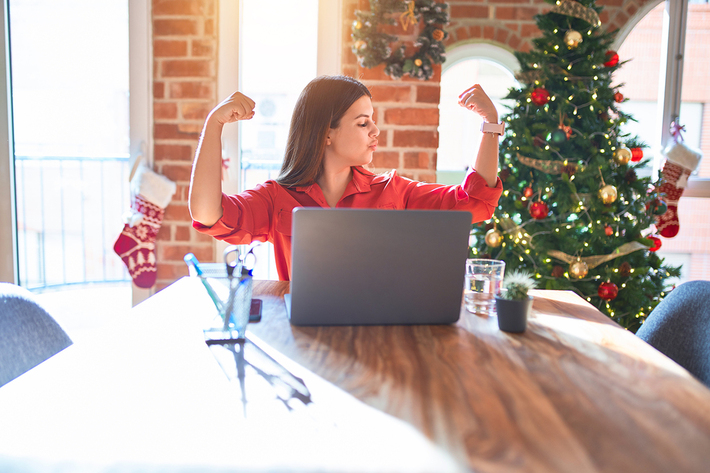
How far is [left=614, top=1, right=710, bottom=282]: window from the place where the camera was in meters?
3.29

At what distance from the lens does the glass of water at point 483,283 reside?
1106 millimetres

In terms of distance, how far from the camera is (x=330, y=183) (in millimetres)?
1803

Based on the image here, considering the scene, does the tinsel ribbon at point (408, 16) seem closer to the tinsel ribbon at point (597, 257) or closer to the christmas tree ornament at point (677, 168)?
the tinsel ribbon at point (597, 257)

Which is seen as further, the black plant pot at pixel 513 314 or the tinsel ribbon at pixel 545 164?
the tinsel ribbon at pixel 545 164

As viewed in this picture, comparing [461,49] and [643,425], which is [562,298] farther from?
[461,49]

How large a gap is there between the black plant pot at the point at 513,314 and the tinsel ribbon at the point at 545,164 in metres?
1.58

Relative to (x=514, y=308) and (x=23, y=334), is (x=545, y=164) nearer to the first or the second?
(x=514, y=308)

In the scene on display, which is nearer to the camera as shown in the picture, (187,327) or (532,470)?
(532,470)

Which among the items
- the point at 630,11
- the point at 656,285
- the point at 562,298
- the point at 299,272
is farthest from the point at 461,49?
the point at 299,272

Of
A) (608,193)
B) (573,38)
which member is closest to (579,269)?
(608,193)

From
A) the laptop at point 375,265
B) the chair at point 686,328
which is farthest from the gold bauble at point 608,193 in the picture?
the laptop at point 375,265

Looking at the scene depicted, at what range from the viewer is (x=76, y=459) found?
0.50 m

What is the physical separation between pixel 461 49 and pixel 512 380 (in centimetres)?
314

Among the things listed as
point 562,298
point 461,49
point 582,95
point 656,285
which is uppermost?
point 461,49
